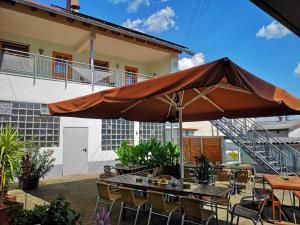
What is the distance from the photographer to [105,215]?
2082 mm

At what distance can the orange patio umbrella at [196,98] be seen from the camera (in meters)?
3.27

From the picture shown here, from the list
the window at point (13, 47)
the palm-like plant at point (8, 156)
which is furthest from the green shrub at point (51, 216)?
the window at point (13, 47)

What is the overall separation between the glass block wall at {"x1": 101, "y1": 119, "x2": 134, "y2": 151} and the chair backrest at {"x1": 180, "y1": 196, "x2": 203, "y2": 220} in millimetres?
8781

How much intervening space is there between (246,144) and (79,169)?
757 cm

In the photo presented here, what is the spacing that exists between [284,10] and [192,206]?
315cm

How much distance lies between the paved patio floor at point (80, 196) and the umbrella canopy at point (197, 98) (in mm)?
2287

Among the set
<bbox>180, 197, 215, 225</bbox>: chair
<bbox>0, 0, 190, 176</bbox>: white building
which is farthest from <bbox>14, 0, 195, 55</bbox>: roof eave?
<bbox>180, 197, 215, 225</bbox>: chair

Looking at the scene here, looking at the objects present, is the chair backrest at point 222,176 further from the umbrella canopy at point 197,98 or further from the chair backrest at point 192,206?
the chair backrest at point 192,206

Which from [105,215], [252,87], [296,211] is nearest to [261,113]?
[296,211]

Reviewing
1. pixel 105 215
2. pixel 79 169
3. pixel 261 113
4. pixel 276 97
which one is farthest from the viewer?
pixel 79 169

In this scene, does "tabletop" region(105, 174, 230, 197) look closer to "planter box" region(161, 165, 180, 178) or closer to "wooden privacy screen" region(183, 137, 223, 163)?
"planter box" region(161, 165, 180, 178)

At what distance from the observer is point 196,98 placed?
5.18 m

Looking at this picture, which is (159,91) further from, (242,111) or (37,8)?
(37,8)

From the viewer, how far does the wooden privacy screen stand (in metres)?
12.8
